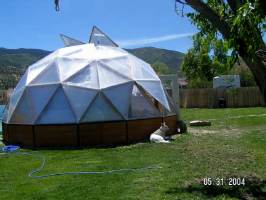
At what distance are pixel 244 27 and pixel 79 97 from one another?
12.3m

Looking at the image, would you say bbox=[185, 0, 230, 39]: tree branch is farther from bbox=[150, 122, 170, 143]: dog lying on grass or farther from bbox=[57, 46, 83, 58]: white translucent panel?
bbox=[57, 46, 83, 58]: white translucent panel

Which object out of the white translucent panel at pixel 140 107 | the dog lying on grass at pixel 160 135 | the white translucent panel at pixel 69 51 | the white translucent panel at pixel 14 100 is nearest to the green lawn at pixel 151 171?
the dog lying on grass at pixel 160 135

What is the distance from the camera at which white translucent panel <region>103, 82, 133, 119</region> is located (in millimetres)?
17672

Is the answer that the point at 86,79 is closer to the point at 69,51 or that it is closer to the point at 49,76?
the point at 49,76

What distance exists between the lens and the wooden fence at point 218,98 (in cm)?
4206

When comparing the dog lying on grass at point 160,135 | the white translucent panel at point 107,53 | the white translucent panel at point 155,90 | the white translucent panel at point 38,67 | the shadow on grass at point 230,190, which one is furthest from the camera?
the white translucent panel at point 107,53

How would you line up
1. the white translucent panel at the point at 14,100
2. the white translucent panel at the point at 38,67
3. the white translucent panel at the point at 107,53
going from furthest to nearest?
the white translucent panel at the point at 107,53
the white translucent panel at the point at 38,67
the white translucent panel at the point at 14,100

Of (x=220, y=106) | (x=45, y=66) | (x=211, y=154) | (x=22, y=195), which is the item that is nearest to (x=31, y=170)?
(x=22, y=195)

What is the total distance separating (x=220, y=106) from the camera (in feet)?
139

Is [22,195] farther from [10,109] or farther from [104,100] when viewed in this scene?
[10,109]

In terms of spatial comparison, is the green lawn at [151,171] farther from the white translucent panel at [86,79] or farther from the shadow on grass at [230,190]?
the white translucent panel at [86,79]

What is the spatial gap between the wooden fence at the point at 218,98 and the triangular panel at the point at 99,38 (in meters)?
20.6

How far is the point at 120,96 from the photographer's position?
18000mm

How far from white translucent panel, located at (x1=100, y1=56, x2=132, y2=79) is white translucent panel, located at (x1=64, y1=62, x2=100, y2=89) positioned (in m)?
0.78
